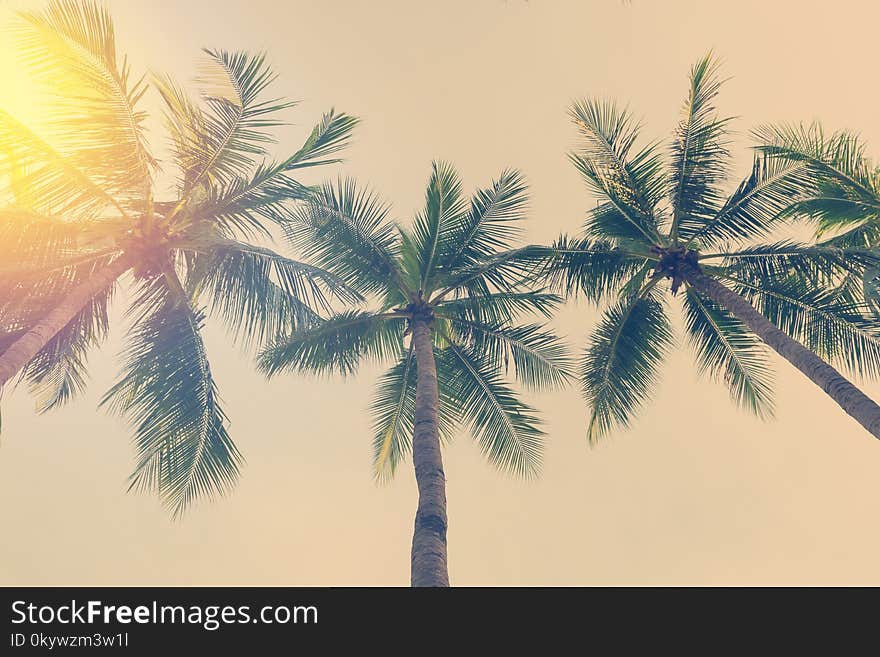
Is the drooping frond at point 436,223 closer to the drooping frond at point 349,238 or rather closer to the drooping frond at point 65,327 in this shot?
the drooping frond at point 349,238

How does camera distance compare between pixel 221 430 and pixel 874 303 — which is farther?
pixel 221 430

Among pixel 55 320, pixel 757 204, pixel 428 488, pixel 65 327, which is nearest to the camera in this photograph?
pixel 428 488

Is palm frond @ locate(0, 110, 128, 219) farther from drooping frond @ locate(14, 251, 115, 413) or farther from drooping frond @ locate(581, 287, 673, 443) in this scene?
drooping frond @ locate(581, 287, 673, 443)

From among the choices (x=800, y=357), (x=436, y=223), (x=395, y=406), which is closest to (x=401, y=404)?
(x=395, y=406)

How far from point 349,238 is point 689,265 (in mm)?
6495

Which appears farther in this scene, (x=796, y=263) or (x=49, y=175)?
(x=796, y=263)

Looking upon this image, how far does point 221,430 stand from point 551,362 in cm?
643

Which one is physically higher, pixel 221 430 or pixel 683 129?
pixel 683 129

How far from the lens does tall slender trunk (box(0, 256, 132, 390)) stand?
838cm

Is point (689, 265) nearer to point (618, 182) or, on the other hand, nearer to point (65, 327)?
point (618, 182)

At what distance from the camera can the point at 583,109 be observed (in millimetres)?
13375

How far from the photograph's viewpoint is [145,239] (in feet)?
36.0
